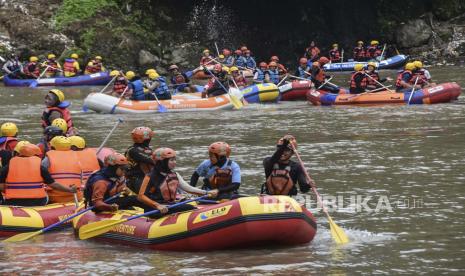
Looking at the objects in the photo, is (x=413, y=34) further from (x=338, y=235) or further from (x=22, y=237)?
(x=22, y=237)

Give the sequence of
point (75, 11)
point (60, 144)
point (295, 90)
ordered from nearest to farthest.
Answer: point (60, 144) → point (295, 90) → point (75, 11)

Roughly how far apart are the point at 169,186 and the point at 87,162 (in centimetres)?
180

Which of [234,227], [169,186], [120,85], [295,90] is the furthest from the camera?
[295,90]

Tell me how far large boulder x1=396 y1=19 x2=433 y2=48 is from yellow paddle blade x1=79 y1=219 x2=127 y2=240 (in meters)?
31.2

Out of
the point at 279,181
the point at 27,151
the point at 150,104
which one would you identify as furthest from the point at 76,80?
the point at 279,181

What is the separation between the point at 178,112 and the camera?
22.7m

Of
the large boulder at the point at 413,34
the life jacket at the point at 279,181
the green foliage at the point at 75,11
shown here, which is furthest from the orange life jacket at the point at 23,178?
the large boulder at the point at 413,34

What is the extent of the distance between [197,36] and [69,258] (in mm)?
30479

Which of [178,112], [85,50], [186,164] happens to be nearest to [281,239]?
[186,164]

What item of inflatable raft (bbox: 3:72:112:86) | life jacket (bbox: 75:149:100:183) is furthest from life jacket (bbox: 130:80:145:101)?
life jacket (bbox: 75:149:100:183)

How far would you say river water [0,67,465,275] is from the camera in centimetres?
867

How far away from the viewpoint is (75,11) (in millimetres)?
35656

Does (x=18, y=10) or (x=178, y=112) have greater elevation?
(x=18, y=10)

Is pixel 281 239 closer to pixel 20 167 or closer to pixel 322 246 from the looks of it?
pixel 322 246
